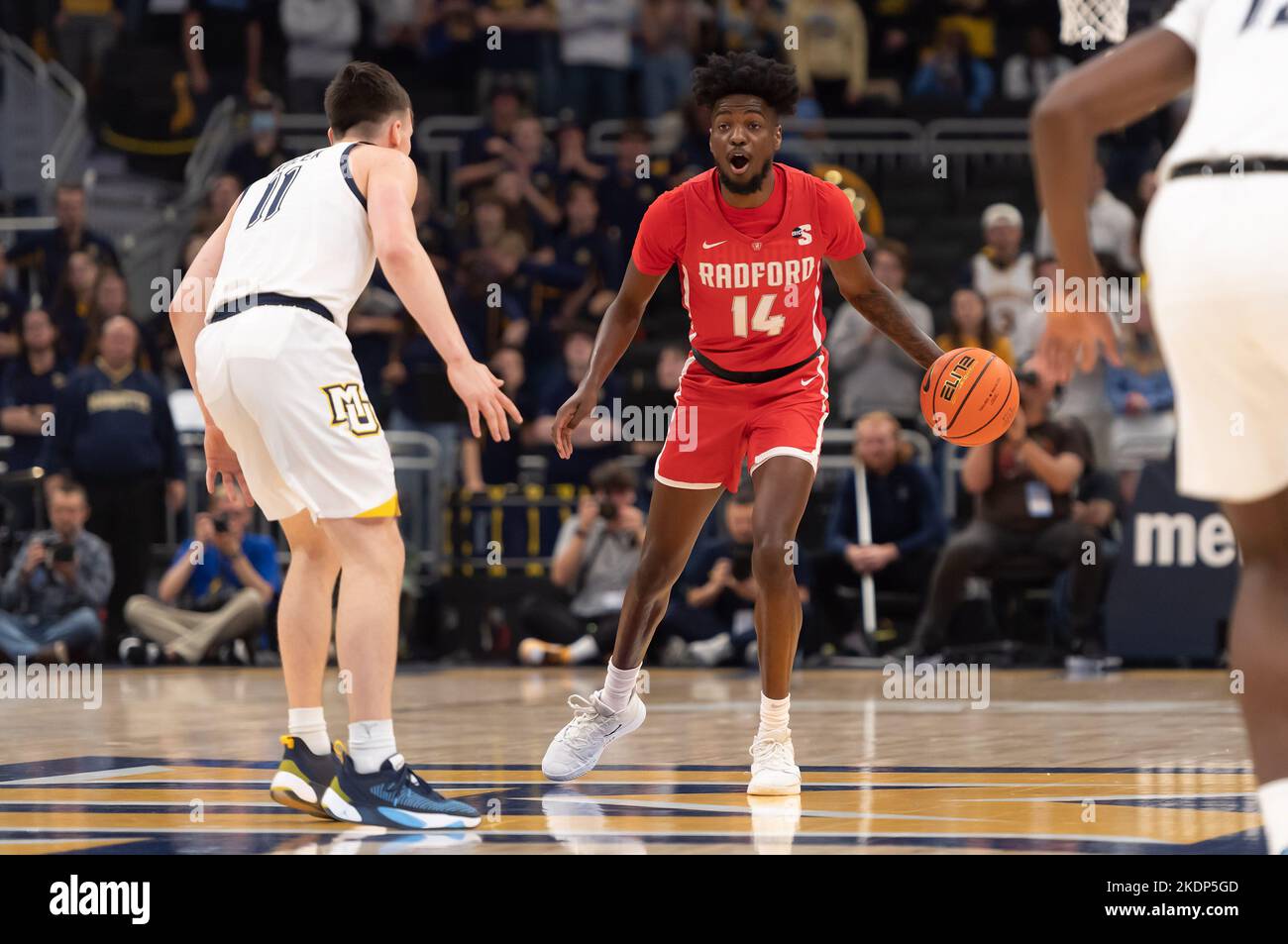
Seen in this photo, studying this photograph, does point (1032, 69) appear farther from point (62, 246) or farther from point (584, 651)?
point (62, 246)

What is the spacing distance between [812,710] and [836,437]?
4237mm

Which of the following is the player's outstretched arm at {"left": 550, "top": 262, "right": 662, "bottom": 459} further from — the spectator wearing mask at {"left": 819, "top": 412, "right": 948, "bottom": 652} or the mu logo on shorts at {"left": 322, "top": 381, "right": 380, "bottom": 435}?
the spectator wearing mask at {"left": 819, "top": 412, "right": 948, "bottom": 652}

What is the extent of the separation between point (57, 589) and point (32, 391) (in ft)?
6.65

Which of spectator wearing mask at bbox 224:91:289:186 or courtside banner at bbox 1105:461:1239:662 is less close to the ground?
spectator wearing mask at bbox 224:91:289:186

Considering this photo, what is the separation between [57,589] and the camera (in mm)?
13227

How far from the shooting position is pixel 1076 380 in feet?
45.2

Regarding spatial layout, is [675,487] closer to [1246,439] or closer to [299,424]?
[299,424]

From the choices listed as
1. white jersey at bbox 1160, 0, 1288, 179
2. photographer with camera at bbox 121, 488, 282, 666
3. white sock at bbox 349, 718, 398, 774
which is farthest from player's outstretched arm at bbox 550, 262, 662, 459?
photographer with camera at bbox 121, 488, 282, 666

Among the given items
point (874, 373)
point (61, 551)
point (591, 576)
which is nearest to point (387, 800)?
point (591, 576)

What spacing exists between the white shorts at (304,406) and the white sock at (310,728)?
0.71 metres

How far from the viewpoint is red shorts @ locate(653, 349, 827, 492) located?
23.3 ft

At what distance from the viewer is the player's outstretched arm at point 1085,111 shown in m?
3.96

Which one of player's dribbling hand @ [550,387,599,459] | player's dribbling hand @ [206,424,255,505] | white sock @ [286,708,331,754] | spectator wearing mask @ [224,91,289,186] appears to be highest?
spectator wearing mask @ [224,91,289,186]
